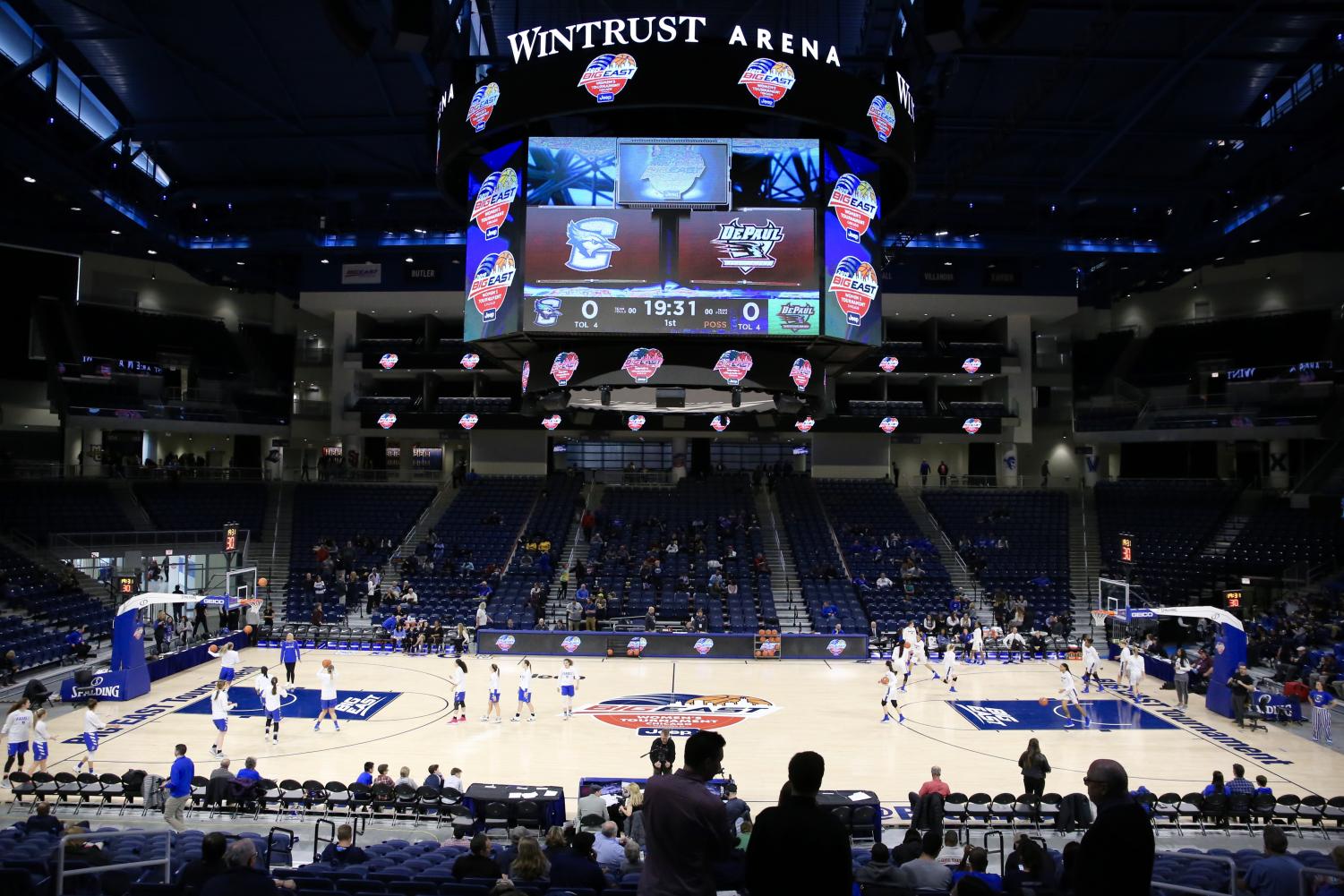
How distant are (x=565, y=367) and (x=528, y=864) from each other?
43.6ft

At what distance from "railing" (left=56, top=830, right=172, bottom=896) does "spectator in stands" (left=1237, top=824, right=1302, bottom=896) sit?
9.83m

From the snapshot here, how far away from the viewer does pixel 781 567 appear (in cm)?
3753

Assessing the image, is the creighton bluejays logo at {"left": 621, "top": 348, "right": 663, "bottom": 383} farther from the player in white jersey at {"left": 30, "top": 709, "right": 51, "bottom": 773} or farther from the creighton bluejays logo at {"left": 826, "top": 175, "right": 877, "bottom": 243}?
the player in white jersey at {"left": 30, "top": 709, "right": 51, "bottom": 773}

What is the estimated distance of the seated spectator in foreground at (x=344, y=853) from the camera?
34.5 ft

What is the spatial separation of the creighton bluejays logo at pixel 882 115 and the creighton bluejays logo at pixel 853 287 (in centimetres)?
261

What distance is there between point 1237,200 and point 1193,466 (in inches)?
681

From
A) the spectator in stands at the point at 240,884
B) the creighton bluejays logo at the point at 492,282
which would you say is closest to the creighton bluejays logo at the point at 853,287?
the creighton bluejays logo at the point at 492,282

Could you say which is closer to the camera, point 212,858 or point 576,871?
point 212,858

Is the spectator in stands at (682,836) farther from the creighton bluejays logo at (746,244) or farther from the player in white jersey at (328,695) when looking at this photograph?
the player in white jersey at (328,695)

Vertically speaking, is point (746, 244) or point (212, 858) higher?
point (746, 244)

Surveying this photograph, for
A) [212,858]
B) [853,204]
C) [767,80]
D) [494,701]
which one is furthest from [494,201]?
[212,858]

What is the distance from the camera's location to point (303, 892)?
7.37 metres

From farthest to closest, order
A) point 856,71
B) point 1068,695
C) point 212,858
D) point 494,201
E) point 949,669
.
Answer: point 856,71, point 949,669, point 1068,695, point 494,201, point 212,858

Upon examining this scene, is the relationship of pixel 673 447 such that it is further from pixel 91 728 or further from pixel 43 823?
pixel 43 823
